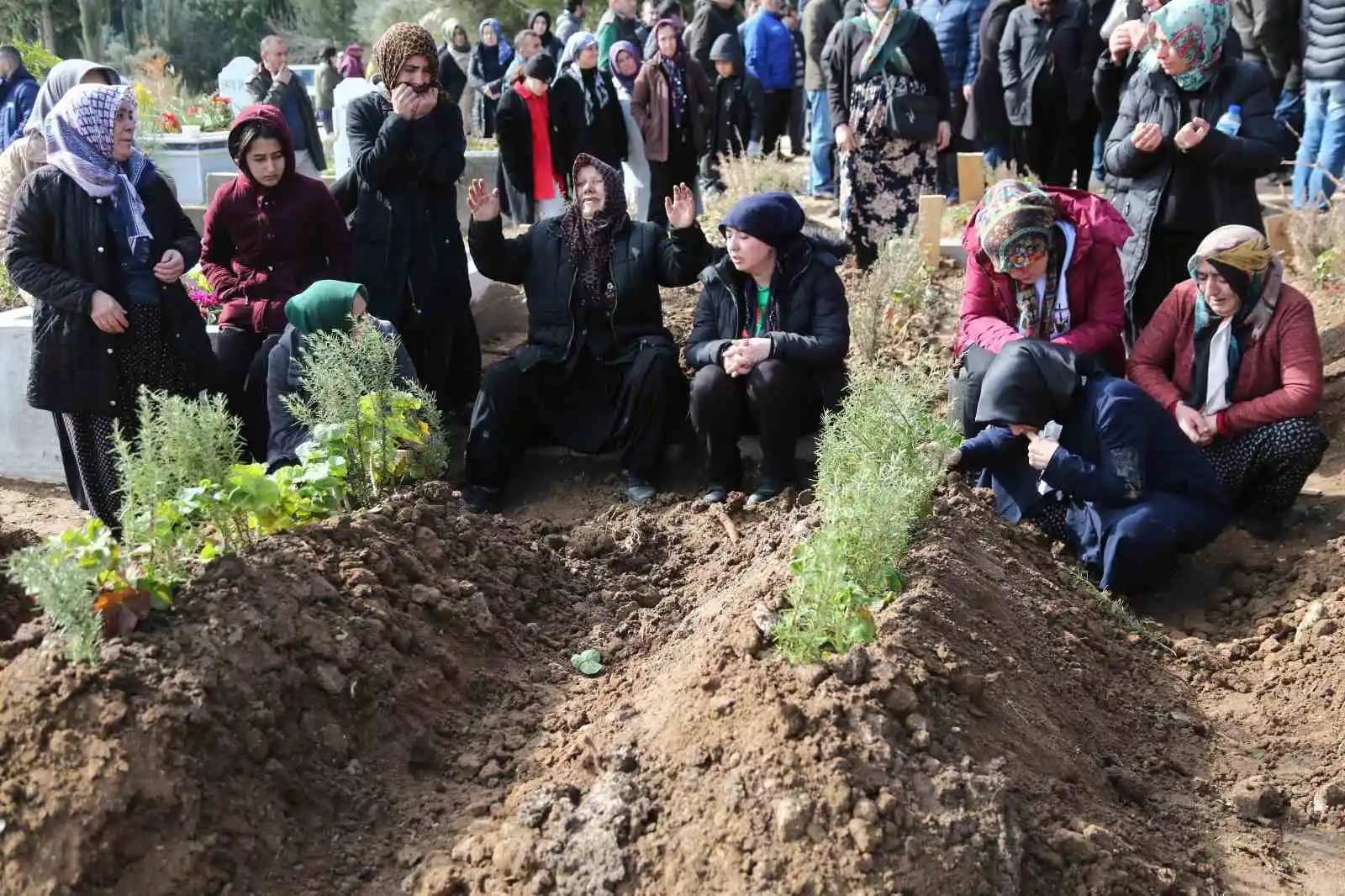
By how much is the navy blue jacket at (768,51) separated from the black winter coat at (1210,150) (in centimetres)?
620

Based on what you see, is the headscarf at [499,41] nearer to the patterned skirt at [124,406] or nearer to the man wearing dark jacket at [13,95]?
the man wearing dark jacket at [13,95]

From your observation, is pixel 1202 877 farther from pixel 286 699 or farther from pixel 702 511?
pixel 702 511

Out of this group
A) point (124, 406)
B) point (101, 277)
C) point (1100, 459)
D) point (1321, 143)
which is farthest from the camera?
point (1321, 143)

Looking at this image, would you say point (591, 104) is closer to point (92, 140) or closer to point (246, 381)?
point (246, 381)

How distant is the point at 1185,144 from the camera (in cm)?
570

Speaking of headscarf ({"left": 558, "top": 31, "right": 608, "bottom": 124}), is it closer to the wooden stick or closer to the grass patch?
the wooden stick

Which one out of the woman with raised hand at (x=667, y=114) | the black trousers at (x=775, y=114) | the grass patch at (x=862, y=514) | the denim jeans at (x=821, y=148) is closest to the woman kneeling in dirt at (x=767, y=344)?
the grass patch at (x=862, y=514)

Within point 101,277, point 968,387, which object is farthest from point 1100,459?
point 101,277

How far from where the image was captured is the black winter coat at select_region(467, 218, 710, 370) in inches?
232

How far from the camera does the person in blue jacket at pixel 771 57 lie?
38.9ft

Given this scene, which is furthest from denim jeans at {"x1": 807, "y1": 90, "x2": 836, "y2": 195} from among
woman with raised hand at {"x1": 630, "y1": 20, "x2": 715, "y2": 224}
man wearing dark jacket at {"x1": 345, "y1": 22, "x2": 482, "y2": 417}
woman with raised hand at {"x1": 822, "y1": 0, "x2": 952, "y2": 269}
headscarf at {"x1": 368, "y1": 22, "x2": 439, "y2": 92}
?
headscarf at {"x1": 368, "y1": 22, "x2": 439, "y2": 92}

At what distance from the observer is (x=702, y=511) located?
5566mm

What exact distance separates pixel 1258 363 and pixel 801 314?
1802 mm

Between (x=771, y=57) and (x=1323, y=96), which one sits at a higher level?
(x=771, y=57)
